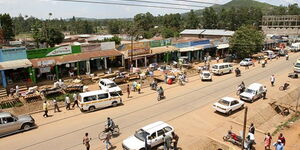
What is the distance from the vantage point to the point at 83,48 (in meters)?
34.1

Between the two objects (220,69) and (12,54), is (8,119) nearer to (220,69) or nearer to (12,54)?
(12,54)

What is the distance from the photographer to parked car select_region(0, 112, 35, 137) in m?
17.5

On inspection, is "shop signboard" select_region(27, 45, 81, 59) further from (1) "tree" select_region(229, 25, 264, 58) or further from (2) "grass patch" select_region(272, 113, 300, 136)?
(1) "tree" select_region(229, 25, 264, 58)

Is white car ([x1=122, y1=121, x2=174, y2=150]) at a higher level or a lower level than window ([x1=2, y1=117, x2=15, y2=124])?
lower

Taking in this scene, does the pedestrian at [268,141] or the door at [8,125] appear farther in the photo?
the door at [8,125]

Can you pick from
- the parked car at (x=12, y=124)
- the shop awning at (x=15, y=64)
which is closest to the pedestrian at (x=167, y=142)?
the parked car at (x=12, y=124)

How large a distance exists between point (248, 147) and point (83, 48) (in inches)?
1031

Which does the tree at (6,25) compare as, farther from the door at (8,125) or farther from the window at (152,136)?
the window at (152,136)

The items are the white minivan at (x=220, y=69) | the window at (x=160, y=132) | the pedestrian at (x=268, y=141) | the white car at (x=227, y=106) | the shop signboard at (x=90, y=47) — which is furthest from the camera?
the white minivan at (x=220, y=69)

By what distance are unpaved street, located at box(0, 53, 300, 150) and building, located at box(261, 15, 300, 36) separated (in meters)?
97.0

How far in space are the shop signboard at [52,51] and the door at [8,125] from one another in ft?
44.1

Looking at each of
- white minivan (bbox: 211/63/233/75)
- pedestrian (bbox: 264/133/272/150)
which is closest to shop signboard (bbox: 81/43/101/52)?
white minivan (bbox: 211/63/233/75)

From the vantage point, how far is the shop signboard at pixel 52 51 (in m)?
29.5

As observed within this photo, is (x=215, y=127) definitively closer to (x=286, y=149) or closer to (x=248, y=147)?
(x=248, y=147)
